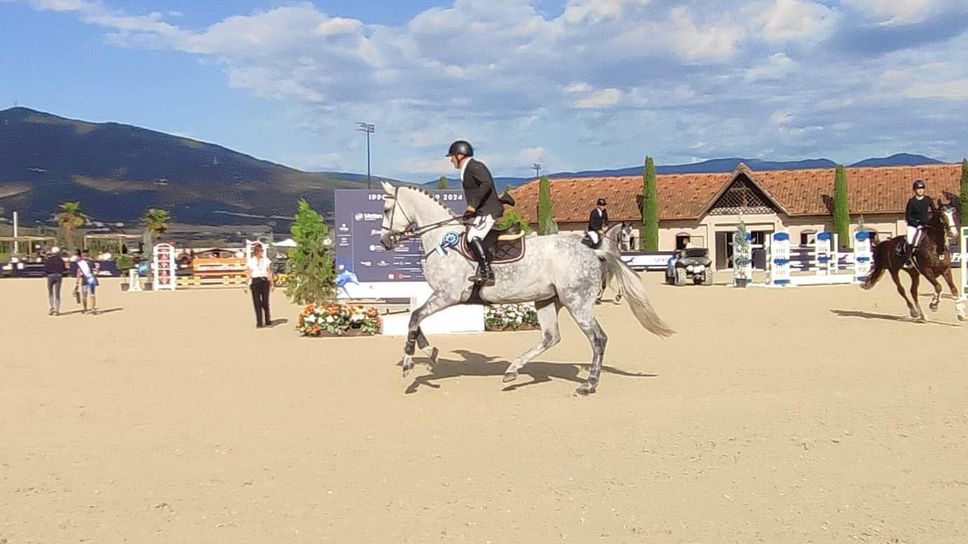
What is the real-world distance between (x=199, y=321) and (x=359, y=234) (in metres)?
5.40

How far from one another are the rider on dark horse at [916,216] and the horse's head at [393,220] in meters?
9.79

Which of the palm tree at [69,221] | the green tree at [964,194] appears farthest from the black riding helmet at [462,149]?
the palm tree at [69,221]

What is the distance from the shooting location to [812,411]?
8445 millimetres

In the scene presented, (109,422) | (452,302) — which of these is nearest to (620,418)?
(452,302)

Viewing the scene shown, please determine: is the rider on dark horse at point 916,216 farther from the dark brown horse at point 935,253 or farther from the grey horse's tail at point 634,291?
the grey horse's tail at point 634,291

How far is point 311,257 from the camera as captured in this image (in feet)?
64.9

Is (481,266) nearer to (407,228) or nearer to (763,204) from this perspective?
(407,228)

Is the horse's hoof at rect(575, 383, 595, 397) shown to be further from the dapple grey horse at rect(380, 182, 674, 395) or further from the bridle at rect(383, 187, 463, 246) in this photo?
the bridle at rect(383, 187, 463, 246)

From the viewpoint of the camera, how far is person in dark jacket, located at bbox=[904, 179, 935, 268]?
616 inches

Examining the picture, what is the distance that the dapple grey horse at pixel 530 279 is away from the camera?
9.88 meters

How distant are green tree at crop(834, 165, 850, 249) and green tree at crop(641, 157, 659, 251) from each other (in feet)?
36.1

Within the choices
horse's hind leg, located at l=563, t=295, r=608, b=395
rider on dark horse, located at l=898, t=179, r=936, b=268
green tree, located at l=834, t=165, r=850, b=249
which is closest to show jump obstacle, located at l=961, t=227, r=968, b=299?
rider on dark horse, located at l=898, t=179, r=936, b=268

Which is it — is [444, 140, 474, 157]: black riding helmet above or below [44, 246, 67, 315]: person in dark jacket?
above

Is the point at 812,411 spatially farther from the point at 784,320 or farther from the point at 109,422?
the point at 784,320
